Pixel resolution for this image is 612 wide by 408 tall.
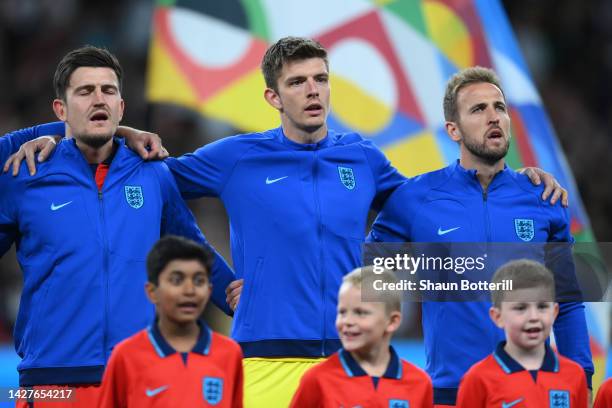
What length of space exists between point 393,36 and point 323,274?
3.26 m

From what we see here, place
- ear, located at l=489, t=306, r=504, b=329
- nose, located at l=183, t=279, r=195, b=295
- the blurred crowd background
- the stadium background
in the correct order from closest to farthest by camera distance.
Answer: nose, located at l=183, t=279, r=195, b=295, ear, located at l=489, t=306, r=504, b=329, the stadium background, the blurred crowd background

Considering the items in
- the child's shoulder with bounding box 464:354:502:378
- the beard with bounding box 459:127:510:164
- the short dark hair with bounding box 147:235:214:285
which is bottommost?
the child's shoulder with bounding box 464:354:502:378

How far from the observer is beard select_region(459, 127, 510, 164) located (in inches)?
218

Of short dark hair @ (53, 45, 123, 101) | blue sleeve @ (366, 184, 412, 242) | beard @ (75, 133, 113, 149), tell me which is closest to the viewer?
beard @ (75, 133, 113, 149)

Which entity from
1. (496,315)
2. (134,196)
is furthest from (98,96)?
(496,315)

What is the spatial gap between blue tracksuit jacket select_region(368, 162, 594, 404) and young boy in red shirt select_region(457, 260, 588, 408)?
0.35 m

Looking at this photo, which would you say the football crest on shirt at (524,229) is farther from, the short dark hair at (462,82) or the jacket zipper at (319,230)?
the jacket zipper at (319,230)

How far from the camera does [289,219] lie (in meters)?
5.38

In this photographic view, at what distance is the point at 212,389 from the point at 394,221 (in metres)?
1.43

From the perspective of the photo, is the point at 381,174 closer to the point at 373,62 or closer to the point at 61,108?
the point at 61,108

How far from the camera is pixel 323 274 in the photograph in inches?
210

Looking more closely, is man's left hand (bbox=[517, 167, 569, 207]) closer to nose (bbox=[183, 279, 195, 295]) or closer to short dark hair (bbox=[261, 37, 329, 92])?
short dark hair (bbox=[261, 37, 329, 92])

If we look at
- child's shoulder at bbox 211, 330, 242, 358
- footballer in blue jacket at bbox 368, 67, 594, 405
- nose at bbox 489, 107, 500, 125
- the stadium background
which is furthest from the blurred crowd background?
child's shoulder at bbox 211, 330, 242, 358

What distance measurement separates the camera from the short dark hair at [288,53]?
552 centimetres
